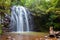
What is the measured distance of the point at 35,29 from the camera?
1527cm

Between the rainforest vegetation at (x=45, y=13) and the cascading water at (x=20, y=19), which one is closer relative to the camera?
the rainforest vegetation at (x=45, y=13)

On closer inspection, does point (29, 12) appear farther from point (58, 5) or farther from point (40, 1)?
point (58, 5)

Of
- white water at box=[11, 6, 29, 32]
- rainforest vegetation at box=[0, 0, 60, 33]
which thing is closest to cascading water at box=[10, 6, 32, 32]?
white water at box=[11, 6, 29, 32]

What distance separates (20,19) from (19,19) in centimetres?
10

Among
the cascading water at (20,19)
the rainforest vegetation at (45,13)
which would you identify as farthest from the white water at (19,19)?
the rainforest vegetation at (45,13)

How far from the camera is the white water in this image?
15.4m

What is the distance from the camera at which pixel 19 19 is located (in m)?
15.9

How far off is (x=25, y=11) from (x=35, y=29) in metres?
2.11

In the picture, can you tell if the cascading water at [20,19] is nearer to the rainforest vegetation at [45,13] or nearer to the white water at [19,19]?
the white water at [19,19]

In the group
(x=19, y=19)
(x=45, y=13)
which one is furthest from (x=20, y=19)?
(x=45, y=13)

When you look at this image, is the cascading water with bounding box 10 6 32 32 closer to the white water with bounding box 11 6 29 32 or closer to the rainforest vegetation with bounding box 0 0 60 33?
the white water with bounding box 11 6 29 32

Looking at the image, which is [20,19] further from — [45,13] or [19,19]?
[45,13]

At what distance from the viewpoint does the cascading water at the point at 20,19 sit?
15.4 meters

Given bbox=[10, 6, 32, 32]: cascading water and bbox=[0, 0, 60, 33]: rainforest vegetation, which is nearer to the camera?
bbox=[0, 0, 60, 33]: rainforest vegetation
